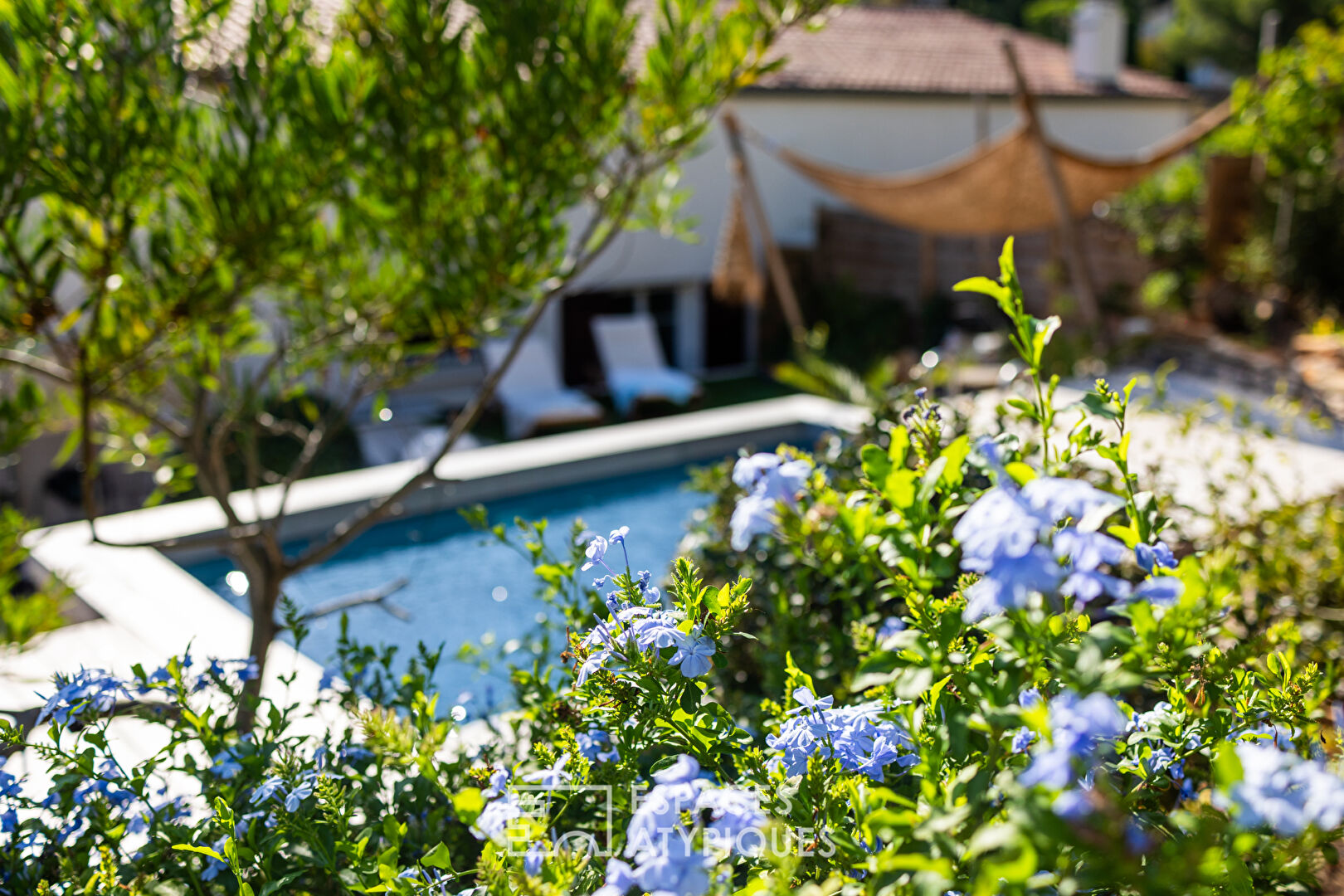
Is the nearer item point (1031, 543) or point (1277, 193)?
point (1031, 543)

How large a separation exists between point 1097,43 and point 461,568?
1514 centimetres

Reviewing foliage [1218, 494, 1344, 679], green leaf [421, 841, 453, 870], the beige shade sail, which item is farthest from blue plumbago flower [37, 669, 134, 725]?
the beige shade sail

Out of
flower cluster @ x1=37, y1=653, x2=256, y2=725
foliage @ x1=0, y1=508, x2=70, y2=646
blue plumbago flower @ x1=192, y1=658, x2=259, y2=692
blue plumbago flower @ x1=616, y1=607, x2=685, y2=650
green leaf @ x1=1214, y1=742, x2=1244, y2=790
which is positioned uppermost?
green leaf @ x1=1214, y1=742, x2=1244, y2=790

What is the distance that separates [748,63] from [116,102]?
5.52ft

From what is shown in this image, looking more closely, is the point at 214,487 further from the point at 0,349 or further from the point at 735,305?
the point at 735,305

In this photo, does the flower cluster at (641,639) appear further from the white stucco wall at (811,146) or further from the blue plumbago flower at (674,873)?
the white stucco wall at (811,146)

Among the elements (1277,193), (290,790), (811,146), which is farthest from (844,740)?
(811,146)

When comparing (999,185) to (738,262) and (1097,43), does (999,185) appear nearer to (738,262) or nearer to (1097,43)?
(738,262)

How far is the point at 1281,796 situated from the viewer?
2.98 feet

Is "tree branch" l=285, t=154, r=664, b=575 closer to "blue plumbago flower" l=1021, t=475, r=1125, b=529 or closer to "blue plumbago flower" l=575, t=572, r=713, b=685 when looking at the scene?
"blue plumbago flower" l=575, t=572, r=713, b=685

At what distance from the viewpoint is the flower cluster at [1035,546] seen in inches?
35.6

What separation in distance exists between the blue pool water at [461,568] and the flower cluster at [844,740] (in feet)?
9.72

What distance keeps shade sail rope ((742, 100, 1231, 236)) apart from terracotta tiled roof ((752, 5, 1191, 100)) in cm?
447

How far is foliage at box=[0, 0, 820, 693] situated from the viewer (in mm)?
2467
